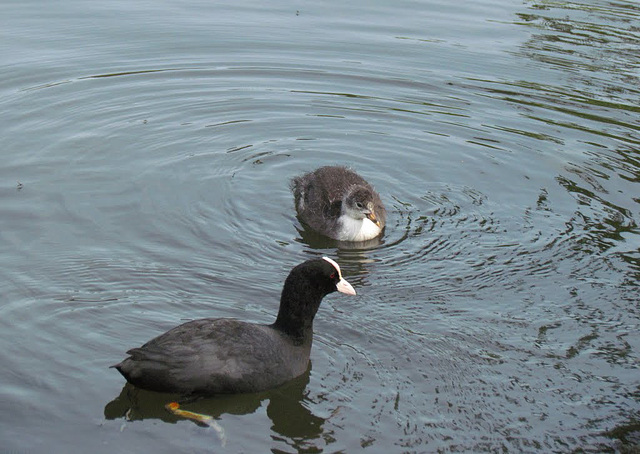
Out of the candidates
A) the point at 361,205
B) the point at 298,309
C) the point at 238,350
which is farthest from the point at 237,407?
the point at 361,205

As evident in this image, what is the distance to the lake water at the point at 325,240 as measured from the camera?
7.40 meters

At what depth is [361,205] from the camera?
422 inches

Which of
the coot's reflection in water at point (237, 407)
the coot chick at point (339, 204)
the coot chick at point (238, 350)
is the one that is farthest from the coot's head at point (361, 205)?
the coot's reflection in water at point (237, 407)

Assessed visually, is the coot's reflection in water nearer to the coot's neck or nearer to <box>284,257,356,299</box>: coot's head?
the coot's neck

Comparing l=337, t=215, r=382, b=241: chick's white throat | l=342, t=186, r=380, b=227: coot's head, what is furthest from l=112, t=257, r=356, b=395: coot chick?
l=337, t=215, r=382, b=241: chick's white throat

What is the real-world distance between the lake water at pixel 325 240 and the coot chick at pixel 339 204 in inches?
9.7

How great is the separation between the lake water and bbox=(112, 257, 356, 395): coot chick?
0.62 ft

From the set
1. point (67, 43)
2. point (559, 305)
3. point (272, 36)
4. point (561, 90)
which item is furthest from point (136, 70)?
point (559, 305)

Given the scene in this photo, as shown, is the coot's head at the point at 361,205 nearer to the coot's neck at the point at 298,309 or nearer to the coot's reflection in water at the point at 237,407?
the coot's neck at the point at 298,309

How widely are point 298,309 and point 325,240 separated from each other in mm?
3104

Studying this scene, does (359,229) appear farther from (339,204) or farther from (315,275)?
(315,275)

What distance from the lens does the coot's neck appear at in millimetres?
8047

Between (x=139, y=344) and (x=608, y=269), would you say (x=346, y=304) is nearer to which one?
(x=139, y=344)

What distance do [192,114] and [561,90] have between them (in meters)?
5.94
